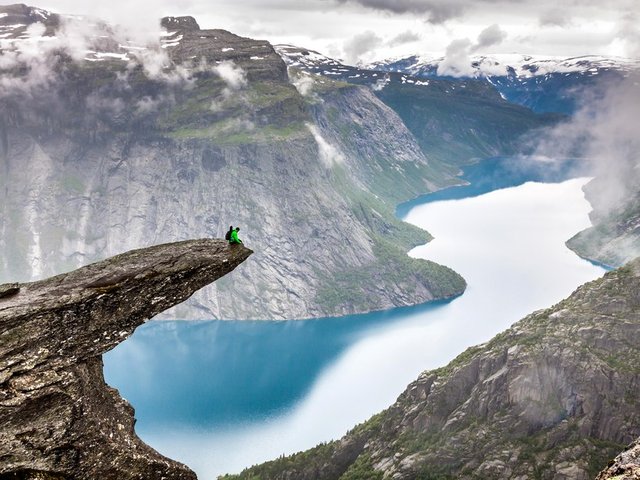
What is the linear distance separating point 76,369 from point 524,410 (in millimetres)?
80611

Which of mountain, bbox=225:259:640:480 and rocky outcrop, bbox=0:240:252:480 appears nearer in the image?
rocky outcrop, bbox=0:240:252:480

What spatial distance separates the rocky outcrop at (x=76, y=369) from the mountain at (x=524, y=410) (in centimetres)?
7049

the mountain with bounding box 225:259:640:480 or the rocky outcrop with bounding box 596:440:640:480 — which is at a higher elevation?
the rocky outcrop with bounding box 596:440:640:480

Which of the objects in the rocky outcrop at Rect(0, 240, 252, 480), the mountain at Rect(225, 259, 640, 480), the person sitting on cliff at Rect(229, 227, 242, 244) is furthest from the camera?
the mountain at Rect(225, 259, 640, 480)

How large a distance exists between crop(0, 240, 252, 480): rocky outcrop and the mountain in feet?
231

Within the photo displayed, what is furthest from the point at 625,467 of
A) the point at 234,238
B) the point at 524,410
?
the point at 524,410

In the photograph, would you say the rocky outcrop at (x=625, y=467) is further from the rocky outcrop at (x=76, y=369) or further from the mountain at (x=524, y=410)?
the mountain at (x=524, y=410)

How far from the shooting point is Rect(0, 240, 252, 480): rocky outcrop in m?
21.8

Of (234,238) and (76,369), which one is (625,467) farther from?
(76,369)

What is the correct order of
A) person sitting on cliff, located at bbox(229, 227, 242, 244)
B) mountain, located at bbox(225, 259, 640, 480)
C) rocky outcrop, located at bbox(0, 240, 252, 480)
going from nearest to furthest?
rocky outcrop, located at bbox(0, 240, 252, 480), person sitting on cliff, located at bbox(229, 227, 242, 244), mountain, located at bbox(225, 259, 640, 480)

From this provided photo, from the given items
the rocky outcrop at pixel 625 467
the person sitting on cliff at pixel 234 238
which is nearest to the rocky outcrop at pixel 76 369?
the person sitting on cliff at pixel 234 238

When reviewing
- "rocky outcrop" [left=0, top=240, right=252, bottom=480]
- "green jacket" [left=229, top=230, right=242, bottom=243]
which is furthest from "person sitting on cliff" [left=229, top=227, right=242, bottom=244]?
"rocky outcrop" [left=0, top=240, right=252, bottom=480]

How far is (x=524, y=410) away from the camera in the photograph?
9144 cm

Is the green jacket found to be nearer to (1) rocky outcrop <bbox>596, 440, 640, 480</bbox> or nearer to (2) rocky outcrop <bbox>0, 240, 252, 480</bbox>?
(2) rocky outcrop <bbox>0, 240, 252, 480</bbox>
